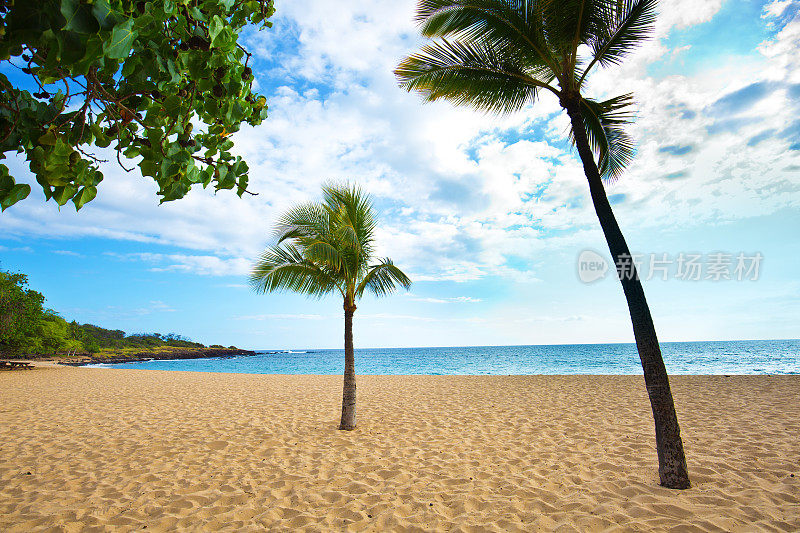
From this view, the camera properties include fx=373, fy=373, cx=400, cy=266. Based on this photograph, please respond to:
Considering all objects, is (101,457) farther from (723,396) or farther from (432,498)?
(723,396)

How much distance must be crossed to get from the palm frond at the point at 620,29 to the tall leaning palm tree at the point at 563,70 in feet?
0.04

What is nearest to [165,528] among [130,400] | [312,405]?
[312,405]

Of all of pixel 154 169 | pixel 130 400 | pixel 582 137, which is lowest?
pixel 130 400

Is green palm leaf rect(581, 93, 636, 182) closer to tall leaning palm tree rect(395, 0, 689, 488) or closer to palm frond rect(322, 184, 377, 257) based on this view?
tall leaning palm tree rect(395, 0, 689, 488)

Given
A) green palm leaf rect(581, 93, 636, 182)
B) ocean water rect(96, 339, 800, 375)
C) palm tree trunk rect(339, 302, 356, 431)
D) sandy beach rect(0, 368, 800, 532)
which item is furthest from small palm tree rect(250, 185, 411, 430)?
ocean water rect(96, 339, 800, 375)

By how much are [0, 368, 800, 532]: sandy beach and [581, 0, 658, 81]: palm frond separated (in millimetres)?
5360

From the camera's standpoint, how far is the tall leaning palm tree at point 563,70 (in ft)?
14.7

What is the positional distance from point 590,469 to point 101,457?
24.2 ft

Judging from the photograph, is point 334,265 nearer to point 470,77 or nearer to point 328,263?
point 328,263

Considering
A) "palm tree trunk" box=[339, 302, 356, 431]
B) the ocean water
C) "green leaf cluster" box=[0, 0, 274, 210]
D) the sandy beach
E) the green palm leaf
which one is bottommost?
the ocean water

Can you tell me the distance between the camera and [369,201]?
27.8ft

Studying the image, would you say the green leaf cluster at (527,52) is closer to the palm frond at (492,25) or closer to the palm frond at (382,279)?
the palm frond at (492,25)

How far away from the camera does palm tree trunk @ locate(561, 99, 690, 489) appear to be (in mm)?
4359

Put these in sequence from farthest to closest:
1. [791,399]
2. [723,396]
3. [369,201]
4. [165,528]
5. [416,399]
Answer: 1. [416,399]
2. [723,396]
3. [791,399]
4. [369,201]
5. [165,528]
